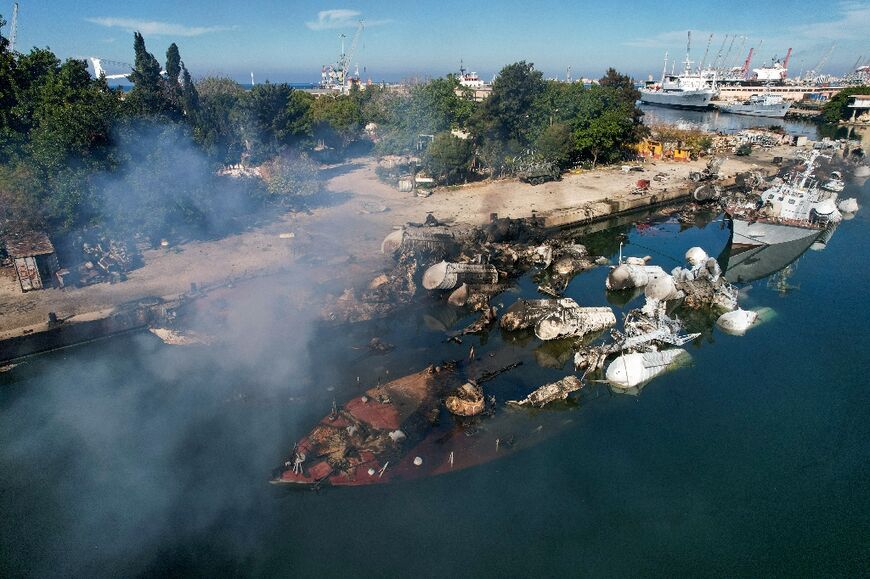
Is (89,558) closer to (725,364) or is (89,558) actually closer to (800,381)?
(725,364)

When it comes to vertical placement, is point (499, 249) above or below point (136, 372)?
above

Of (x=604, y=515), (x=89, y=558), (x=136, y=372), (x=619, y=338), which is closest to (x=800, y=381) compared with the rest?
(x=619, y=338)

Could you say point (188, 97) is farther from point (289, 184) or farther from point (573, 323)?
point (573, 323)

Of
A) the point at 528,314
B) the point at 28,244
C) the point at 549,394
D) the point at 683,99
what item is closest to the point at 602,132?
the point at 528,314

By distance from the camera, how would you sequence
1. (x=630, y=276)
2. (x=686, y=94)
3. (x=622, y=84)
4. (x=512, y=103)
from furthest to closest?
(x=686, y=94) → (x=622, y=84) → (x=512, y=103) → (x=630, y=276)

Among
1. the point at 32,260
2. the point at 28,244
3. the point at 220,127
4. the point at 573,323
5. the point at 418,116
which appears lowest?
the point at 573,323

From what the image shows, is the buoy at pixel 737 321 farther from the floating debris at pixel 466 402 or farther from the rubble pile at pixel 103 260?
the rubble pile at pixel 103 260

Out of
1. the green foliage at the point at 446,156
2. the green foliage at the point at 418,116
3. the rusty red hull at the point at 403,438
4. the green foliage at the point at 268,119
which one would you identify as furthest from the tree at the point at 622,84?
the rusty red hull at the point at 403,438
